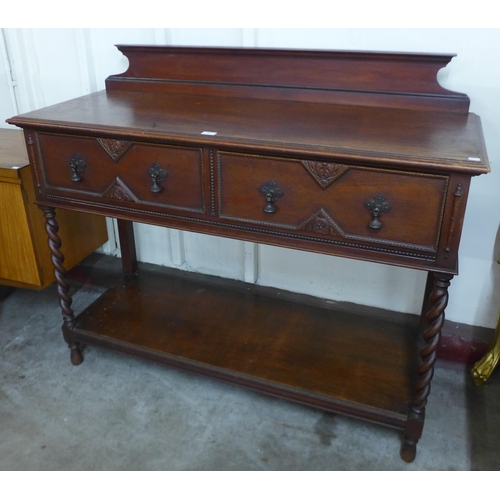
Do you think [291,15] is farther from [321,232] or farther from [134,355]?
[134,355]

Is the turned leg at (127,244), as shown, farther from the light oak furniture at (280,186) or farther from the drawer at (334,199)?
the drawer at (334,199)

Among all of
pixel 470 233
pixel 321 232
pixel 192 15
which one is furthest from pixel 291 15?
pixel 470 233

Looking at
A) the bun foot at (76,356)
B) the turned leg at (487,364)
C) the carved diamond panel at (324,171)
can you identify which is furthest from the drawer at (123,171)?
the turned leg at (487,364)

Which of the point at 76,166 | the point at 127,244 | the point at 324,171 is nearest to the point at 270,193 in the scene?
the point at 324,171

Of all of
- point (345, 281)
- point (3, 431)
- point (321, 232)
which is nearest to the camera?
point (321, 232)

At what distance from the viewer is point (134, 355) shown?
2.15 m

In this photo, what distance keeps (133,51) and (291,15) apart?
0.63 m

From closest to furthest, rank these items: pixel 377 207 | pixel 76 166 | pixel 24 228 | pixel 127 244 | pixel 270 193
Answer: pixel 377 207 → pixel 270 193 → pixel 76 166 → pixel 24 228 → pixel 127 244

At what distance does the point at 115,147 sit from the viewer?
1.72 metres

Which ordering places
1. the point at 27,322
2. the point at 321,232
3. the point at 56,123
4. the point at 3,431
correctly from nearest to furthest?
1. the point at 321,232
2. the point at 56,123
3. the point at 3,431
4. the point at 27,322

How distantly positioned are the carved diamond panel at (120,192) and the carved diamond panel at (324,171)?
0.62 m

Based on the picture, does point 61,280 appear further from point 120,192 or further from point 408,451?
point 408,451

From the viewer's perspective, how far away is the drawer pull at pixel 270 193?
1572 millimetres

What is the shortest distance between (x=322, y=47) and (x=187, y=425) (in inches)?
59.4
